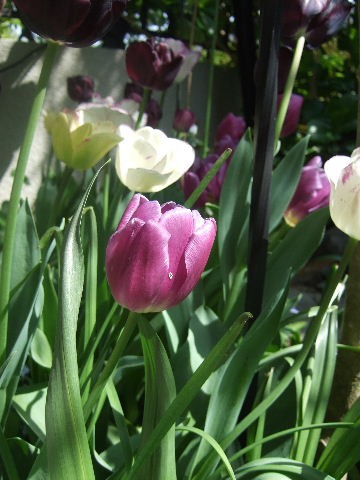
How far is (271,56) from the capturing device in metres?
0.58

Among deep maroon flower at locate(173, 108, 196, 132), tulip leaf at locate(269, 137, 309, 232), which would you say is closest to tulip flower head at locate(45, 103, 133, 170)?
tulip leaf at locate(269, 137, 309, 232)

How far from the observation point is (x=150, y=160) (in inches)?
25.7

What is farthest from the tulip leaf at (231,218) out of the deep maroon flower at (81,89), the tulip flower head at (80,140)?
the deep maroon flower at (81,89)

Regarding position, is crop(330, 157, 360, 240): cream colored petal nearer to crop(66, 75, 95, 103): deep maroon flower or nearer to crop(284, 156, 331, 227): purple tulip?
crop(284, 156, 331, 227): purple tulip

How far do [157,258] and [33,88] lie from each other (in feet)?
5.94

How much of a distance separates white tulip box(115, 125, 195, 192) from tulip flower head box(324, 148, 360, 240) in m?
0.17

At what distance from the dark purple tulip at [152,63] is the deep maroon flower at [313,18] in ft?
1.06

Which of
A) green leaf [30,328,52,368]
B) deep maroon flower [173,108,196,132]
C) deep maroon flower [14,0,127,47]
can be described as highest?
deep maroon flower [14,0,127,47]

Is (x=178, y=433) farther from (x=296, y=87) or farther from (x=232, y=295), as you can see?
(x=296, y=87)

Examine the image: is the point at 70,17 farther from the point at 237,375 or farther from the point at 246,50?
the point at 246,50

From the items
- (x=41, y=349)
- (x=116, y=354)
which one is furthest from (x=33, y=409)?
(x=116, y=354)

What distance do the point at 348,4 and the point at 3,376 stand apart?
563 millimetres

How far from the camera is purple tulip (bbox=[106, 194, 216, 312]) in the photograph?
407mm

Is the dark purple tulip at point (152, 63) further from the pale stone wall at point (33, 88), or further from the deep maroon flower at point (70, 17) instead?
the pale stone wall at point (33, 88)
